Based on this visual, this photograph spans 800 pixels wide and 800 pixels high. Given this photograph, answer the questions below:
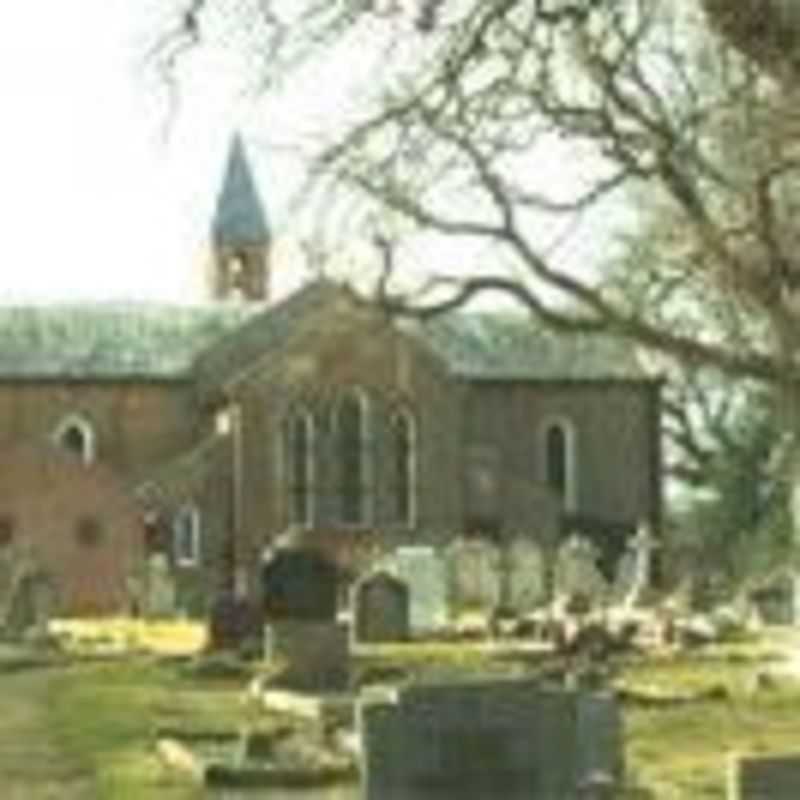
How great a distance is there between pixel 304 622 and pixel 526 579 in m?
29.8

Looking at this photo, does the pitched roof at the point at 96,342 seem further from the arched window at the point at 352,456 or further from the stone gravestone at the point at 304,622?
the stone gravestone at the point at 304,622

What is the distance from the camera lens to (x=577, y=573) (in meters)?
66.1

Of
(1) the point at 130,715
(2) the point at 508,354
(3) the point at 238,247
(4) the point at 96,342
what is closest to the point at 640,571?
(2) the point at 508,354

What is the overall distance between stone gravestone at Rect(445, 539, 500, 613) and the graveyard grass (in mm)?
19283

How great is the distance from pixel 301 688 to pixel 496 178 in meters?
11.1

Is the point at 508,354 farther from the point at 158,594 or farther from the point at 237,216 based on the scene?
the point at 158,594

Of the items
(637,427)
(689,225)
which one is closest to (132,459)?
(637,427)

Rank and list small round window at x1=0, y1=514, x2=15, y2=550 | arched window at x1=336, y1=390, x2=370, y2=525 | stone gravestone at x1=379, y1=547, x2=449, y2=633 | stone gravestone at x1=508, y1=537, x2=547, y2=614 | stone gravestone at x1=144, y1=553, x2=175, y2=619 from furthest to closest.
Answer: arched window at x1=336, y1=390, x2=370, y2=525 < small round window at x1=0, y1=514, x2=15, y2=550 < stone gravestone at x1=144, y1=553, x2=175, y2=619 < stone gravestone at x1=508, y1=537, x2=547, y2=614 < stone gravestone at x1=379, y1=547, x2=449, y2=633

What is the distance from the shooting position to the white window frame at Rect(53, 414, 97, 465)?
8694cm

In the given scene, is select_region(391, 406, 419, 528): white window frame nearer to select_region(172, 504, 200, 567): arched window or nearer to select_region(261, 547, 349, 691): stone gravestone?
select_region(172, 504, 200, 567): arched window

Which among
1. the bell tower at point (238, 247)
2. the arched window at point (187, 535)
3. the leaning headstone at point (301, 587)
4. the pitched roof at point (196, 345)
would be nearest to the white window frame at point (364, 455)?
the pitched roof at point (196, 345)

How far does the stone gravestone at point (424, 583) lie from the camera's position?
192 ft

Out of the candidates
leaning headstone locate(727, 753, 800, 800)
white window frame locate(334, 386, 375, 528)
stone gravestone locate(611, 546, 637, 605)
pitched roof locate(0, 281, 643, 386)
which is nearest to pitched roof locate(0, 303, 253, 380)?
pitched roof locate(0, 281, 643, 386)

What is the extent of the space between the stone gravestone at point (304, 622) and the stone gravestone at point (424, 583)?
1703cm
